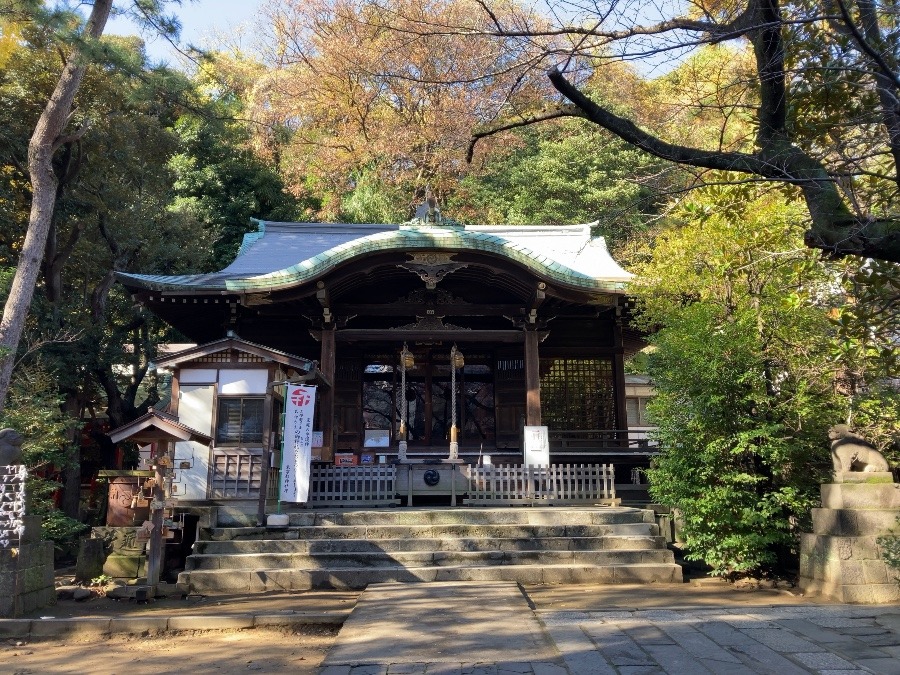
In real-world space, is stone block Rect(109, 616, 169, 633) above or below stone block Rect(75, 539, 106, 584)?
below

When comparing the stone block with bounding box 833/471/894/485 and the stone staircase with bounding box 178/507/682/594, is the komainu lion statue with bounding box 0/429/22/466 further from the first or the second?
the stone block with bounding box 833/471/894/485

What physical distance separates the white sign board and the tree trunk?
29.4 ft

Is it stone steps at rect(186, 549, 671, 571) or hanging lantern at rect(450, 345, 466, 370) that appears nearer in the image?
stone steps at rect(186, 549, 671, 571)

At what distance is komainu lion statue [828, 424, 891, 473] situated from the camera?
8.09 metres

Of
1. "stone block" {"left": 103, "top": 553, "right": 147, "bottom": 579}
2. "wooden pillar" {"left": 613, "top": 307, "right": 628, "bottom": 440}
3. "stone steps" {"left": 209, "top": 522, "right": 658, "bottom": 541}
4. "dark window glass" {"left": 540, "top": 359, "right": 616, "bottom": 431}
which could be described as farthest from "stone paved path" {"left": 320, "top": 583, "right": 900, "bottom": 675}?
"dark window glass" {"left": 540, "top": 359, "right": 616, "bottom": 431}

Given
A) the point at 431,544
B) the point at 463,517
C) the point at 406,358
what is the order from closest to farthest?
the point at 431,544 → the point at 463,517 → the point at 406,358

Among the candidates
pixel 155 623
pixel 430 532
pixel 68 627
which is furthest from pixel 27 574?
pixel 430 532

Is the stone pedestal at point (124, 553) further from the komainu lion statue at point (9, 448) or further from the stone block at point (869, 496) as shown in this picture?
the stone block at point (869, 496)

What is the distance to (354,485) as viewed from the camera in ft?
36.9

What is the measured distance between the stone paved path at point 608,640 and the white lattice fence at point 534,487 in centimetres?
421

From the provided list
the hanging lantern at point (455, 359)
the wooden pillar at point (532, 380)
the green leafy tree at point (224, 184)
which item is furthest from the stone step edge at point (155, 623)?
the green leafy tree at point (224, 184)

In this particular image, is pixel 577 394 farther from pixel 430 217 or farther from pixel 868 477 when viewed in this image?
pixel 868 477

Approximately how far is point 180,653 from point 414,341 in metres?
9.08

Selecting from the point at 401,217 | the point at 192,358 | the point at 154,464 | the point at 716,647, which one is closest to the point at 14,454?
the point at 154,464
